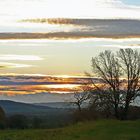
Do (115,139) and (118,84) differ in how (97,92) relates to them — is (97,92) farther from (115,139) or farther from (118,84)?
(115,139)

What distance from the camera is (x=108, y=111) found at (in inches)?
2876

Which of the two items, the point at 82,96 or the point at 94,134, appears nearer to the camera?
the point at 94,134

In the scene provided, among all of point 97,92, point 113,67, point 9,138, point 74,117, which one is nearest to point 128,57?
point 113,67

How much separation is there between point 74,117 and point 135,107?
970 cm

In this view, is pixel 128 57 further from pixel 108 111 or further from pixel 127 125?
pixel 127 125

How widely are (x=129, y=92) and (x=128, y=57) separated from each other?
21.0 ft

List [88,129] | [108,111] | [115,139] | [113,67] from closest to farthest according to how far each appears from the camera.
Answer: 1. [115,139]
2. [88,129]
3. [108,111]
4. [113,67]

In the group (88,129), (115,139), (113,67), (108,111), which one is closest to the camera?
(115,139)

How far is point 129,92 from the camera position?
2916 inches

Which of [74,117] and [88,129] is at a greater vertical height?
[88,129]

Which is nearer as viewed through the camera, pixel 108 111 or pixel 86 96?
pixel 108 111

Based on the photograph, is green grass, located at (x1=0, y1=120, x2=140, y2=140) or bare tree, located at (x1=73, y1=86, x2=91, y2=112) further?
bare tree, located at (x1=73, y1=86, x2=91, y2=112)

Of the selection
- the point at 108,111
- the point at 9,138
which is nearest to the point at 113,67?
the point at 108,111

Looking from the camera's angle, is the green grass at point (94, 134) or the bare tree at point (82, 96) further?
the bare tree at point (82, 96)
